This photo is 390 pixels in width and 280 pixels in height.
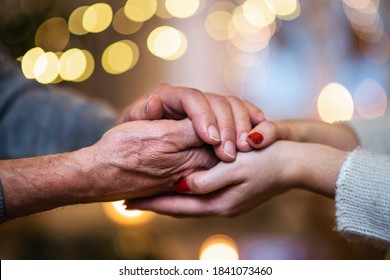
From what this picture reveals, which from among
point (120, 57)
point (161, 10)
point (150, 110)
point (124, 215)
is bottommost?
point (150, 110)

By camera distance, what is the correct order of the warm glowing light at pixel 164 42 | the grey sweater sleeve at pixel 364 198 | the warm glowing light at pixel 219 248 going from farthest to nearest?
the warm glowing light at pixel 219 248 → the warm glowing light at pixel 164 42 → the grey sweater sleeve at pixel 364 198

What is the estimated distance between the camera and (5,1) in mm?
1108

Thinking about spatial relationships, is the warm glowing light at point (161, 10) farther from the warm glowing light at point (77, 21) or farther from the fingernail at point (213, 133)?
the fingernail at point (213, 133)

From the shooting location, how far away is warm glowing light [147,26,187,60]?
4.91 feet

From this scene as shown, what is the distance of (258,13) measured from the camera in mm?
1789

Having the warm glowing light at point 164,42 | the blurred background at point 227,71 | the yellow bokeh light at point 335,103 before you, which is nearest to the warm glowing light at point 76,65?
the blurred background at point 227,71

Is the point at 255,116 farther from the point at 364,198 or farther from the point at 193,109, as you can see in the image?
the point at 364,198

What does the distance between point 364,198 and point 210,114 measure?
292mm

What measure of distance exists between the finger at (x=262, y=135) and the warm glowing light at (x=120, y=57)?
622 mm

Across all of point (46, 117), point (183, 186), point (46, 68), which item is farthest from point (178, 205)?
point (46, 68)

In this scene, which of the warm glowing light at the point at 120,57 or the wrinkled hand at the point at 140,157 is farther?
the warm glowing light at the point at 120,57

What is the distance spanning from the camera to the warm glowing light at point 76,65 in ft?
4.03
